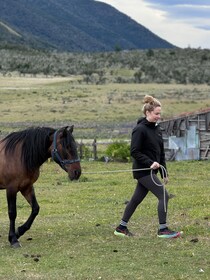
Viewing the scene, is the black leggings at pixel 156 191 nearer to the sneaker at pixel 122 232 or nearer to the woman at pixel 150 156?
the woman at pixel 150 156

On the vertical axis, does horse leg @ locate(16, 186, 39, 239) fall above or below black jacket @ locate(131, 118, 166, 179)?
below

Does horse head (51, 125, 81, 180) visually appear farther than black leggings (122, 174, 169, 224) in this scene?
No

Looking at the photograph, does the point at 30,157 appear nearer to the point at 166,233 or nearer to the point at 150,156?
the point at 150,156

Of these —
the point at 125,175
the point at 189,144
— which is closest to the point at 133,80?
the point at 189,144

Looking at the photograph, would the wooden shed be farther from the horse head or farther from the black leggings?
the horse head

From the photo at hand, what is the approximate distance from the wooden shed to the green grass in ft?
38.9

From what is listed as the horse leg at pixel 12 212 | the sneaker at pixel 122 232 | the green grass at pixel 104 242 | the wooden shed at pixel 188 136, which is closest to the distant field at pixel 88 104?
the wooden shed at pixel 188 136

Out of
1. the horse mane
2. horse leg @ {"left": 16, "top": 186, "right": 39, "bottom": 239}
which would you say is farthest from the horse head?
horse leg @ {"left": 16, "top": 186, "right": 39, "bottom": 239}

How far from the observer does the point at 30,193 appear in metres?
10.8

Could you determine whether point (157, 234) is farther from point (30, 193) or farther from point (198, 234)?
point (30, 193)

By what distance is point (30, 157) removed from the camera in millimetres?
10469

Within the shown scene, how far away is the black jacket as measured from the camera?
10.4m

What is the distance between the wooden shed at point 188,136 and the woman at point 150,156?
1895 cm

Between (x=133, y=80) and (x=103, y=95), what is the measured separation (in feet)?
62.2
